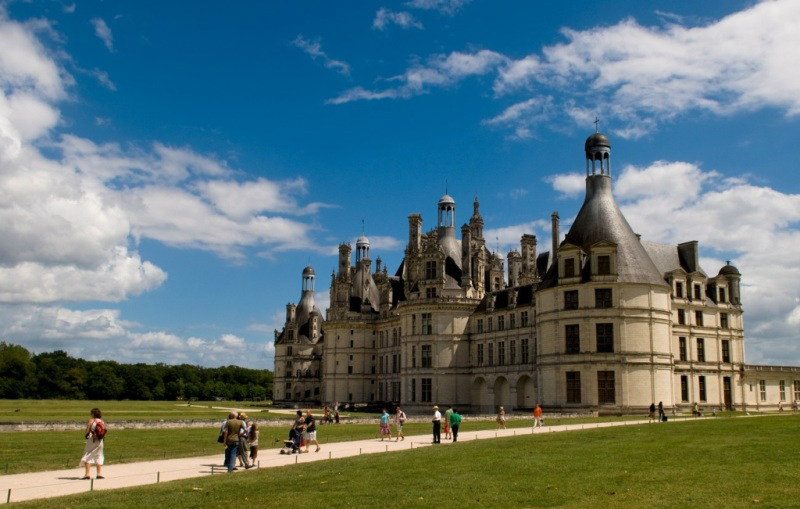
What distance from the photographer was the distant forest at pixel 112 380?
150 metres

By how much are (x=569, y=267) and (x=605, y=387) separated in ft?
32.6

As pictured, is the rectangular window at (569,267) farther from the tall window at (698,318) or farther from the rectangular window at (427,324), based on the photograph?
the rectangular window at (427,324)

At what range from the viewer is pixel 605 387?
58.2 metres

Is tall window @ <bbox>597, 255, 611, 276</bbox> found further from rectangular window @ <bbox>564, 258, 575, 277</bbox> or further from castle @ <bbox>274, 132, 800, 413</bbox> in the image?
rectangular window @ <bbox>564, 258, 575, 277</bbox>

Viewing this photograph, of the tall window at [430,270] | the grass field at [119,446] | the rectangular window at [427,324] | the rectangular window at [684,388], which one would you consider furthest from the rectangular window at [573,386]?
the tall window at [430,270]

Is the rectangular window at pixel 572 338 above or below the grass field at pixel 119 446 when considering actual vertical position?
above

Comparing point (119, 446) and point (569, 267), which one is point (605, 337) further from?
point (119, 446)

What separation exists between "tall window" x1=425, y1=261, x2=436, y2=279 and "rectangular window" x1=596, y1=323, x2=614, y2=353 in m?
24.6

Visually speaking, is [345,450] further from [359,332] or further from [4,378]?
[4,378]

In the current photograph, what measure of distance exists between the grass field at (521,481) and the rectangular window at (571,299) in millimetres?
33035

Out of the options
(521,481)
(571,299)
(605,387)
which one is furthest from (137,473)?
(571,299)

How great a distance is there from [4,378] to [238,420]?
144 meters

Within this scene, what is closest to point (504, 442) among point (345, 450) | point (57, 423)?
point (345, 450)

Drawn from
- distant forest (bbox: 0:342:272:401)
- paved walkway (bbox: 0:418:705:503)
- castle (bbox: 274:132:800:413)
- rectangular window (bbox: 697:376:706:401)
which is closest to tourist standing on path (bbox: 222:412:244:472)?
paved walkway (bbox: 0:418:705:503)
